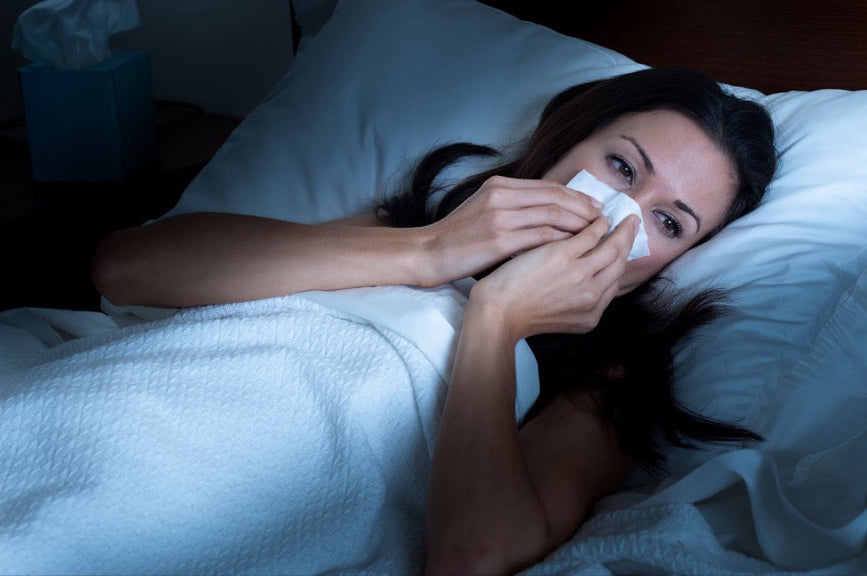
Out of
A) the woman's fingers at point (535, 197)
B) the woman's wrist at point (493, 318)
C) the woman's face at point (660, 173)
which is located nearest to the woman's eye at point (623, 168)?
the woman's face at point (660, 173)

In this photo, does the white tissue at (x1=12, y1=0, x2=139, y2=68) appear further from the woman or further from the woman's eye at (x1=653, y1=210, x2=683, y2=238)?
the woman's eye at (x1=653, y1=210, x2=683, y2=238)

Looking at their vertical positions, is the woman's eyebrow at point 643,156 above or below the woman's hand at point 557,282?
above

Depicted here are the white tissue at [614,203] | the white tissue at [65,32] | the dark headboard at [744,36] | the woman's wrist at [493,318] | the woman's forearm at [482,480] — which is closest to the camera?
the woman's forearm at [482,480]

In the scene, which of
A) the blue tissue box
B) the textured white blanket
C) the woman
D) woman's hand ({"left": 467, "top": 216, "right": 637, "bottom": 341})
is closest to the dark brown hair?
the woman

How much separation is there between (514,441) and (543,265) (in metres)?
0.23

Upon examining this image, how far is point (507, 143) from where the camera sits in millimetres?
1455

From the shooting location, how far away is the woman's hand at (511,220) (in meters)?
1.08

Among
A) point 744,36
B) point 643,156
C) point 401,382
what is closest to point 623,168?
point 643,156

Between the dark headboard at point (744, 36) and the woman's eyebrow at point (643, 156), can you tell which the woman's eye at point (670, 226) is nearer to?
the woman's eyebrow at point (643, 156)

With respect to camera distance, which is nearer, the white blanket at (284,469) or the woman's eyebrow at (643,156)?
the white blanket at (284,469)

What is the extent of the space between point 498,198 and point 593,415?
29 cm

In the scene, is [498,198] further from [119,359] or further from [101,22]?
[101,22]

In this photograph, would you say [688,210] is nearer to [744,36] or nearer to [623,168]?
[623,168]

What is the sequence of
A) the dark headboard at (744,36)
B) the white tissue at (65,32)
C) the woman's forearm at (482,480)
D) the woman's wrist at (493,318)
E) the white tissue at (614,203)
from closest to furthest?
the woman's forearm at (482,480), the woman's wrist at (493,318), the white tissue at (614,203), the dark headboard at (744,36), the white tissue at (65,32)
